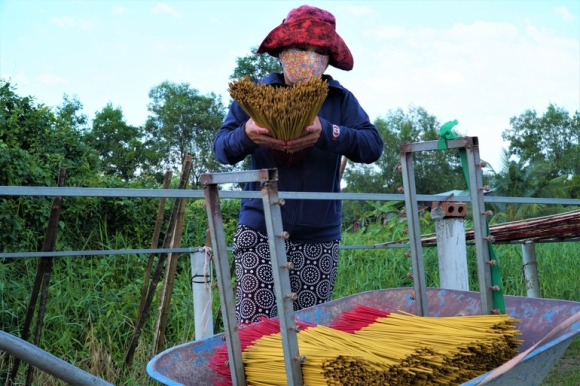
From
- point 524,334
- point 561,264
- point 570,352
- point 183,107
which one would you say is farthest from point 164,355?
point 183,107

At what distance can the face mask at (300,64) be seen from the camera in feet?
8.09

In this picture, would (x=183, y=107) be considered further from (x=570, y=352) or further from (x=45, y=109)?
Result: (x=570, y=352)

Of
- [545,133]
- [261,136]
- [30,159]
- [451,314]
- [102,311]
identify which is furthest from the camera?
[545,133]

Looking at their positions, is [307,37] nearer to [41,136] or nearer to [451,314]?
[451,314]

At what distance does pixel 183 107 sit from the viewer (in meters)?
34.8

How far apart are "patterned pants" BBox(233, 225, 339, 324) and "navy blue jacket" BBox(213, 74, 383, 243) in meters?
0.04

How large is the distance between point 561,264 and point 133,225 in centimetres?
481

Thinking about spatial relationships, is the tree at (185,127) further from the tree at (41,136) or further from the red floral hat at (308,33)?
the red floral hat at (308,33)

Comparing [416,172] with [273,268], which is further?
[416,172]

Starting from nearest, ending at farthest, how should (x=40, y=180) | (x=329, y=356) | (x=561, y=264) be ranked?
(x=329, y=356) < (x=40, y=180) < (x=561, y=264)

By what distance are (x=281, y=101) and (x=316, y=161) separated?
0.50m

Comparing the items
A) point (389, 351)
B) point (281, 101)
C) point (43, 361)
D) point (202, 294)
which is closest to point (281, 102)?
point (281, 101)

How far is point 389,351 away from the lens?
61.9 inches

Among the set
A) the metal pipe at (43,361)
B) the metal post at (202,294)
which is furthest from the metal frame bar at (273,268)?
the metal post at (202,294)
